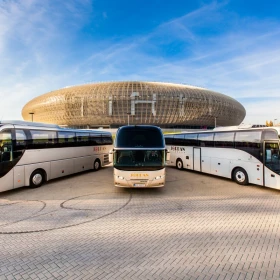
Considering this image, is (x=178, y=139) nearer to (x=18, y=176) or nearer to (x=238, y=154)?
(x=238, y=154)

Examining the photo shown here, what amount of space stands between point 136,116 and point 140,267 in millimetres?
56855

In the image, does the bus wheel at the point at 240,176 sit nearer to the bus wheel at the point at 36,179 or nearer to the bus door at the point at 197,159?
the bus door at the point at 197,159

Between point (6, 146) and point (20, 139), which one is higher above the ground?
point (20, 139)

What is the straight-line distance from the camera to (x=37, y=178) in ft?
35.6

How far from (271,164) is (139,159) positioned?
20.6ft

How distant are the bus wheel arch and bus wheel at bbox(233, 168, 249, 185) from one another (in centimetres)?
1080

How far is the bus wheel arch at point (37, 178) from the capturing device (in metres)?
10.6

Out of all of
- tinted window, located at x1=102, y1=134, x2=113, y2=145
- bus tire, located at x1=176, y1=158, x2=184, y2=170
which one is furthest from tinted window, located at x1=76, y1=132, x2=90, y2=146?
bus tire, located at x1=176, y1=158, x2=184, y2=170

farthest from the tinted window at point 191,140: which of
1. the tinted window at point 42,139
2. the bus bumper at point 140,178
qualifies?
the tinted window at point 42,139

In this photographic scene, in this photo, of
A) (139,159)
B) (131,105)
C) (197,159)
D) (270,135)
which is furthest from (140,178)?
(131,105)

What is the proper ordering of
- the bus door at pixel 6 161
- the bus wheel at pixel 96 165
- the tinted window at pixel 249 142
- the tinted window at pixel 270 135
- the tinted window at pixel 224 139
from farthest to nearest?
the bus wheel at pixel 96 165 → the tinted window at pixel 224 139 → the tinted window at pixel 249 142 → the tinted window at pixel 270 135 → the bus door at pixel 6 161

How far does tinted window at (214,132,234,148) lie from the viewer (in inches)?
462

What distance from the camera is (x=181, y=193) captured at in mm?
9648

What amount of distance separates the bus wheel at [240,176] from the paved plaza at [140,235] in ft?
3.95
